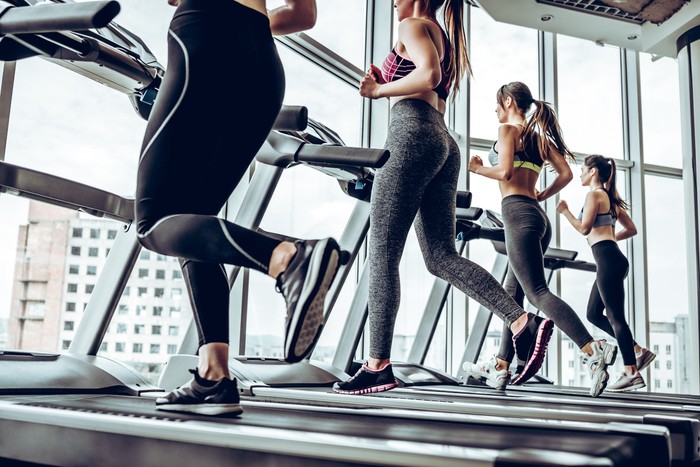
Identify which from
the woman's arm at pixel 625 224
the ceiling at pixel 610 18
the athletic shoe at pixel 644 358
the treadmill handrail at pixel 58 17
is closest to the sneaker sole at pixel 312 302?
the treadmill handrail at pixel 58 17

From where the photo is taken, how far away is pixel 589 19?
5.96 meters

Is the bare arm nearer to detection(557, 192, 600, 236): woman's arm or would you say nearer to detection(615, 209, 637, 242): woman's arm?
detection(557, 192, 600, 236): woman's arm

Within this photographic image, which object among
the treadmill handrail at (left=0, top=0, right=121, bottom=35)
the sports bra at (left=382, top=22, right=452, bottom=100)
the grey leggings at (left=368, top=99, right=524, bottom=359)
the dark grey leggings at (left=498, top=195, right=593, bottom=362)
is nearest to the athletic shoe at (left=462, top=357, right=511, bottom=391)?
the dark grey leggings at (left=498, top=195, right=593, bottom=362)

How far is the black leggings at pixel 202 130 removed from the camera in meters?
1.34

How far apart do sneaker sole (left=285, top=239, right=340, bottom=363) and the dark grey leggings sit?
1668 millimetres

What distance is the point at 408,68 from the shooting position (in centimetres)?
226

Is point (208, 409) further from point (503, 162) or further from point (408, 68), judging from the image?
point (503, 162)

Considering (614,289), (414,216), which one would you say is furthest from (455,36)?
(614,289)

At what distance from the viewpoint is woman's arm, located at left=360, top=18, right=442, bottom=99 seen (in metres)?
2.13

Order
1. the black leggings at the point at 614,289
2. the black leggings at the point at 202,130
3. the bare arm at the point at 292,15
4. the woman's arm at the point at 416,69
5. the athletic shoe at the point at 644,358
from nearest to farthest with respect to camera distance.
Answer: the black leggings at the point at 202,130, the bare arm at the point at 292,15, the woman's arm at the point at 416,69, the black leggings at the point at 614,289, the athletic shoe at the point at 644,358

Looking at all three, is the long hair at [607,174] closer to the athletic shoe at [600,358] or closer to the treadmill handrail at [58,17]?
the athletic shoe at [600,358]

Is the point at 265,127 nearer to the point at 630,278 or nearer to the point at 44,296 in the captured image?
the point at 44,296

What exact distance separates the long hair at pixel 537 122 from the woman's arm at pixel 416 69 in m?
1.10

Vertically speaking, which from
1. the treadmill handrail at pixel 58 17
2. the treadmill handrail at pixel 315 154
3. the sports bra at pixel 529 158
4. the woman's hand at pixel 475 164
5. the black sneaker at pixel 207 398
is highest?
the sports bra at pixel 529 158
